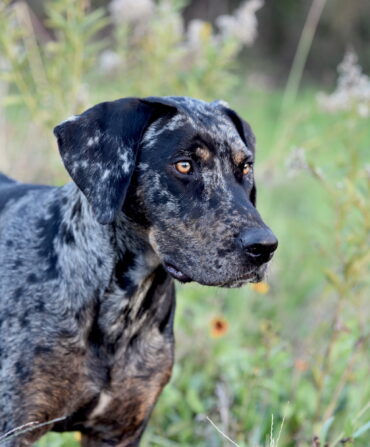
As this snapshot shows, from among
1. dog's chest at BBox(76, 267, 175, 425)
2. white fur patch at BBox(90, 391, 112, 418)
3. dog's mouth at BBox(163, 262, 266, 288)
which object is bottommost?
white fur patch at BBox(90, 391, 112, 418)

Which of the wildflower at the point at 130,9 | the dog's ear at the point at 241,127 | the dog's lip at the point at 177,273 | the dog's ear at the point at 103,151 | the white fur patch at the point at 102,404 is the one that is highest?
the wildflower at the point at 130,9

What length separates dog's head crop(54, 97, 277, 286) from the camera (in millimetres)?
2855

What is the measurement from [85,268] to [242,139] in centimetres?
96

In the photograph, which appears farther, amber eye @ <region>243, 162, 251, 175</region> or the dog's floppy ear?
the dog's floppy ear

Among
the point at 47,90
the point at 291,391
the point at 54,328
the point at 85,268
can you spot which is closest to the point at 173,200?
the point at 85,268

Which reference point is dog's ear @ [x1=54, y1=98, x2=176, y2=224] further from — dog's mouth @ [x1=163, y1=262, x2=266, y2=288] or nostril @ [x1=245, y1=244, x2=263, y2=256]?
nostril @ [x1=245, y1=244, x2=263, y2=256]

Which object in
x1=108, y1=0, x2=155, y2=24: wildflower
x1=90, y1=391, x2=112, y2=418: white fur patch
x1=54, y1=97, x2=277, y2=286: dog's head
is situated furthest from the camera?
x1=108, y1=0, x2=155, y2=24: wildflower

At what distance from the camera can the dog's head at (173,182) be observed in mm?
2855

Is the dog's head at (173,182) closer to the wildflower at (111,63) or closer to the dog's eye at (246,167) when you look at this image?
the dog's eye at (246,167)

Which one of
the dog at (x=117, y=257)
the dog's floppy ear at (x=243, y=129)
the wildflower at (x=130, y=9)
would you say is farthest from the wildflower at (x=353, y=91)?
the wildflower at (x=130, y=9)

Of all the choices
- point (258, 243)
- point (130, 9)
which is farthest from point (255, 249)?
point (130, 9)

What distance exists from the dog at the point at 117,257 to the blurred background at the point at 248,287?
0.49 meters

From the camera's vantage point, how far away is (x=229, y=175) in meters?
3.04

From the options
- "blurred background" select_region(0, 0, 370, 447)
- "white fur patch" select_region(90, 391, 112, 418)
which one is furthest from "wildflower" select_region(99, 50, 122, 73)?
"white fur patch" select_region(90, 391, 112, 418)
